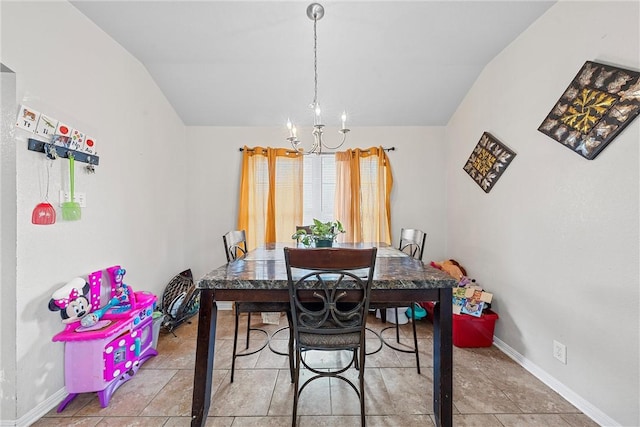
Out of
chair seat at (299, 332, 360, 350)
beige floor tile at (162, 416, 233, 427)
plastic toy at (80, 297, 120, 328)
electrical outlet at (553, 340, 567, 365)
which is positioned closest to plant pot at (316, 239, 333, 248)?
chair seat at (299, 332, 360, 350)

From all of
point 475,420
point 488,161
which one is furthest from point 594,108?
point 475,420

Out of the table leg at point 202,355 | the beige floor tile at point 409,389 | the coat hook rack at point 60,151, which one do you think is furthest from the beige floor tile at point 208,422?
the coat hook rack at point 60,151

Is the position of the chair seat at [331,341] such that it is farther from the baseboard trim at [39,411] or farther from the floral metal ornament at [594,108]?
the floral metal ornament at [594,108]

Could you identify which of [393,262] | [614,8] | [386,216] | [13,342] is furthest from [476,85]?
[13,342]

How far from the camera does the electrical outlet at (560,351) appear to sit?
1598mm

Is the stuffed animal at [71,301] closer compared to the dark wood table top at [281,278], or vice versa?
the dark wood table top at [281,278]

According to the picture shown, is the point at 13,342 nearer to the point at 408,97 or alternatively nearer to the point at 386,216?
the point at 386,216

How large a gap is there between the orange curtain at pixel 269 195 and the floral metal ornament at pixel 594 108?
7.78ft

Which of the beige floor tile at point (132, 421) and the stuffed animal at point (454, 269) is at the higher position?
the stuffed animal at point (454, 269)

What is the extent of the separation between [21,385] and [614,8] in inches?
148

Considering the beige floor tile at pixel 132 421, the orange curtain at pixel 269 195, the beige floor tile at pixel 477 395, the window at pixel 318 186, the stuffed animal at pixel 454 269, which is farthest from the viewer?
the window at pixel 318 186

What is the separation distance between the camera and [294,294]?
48.6 inches

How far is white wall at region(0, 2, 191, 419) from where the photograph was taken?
4.49ft

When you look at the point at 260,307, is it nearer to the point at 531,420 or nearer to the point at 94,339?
the point at 94,339
